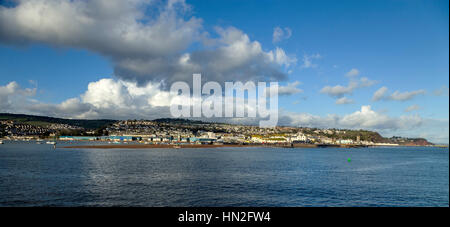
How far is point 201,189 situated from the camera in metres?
33.9

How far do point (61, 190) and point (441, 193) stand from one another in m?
45.6

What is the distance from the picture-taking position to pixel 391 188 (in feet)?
127

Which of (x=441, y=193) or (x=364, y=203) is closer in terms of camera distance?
(x=364, y=203)

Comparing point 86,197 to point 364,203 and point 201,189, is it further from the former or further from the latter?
point 364,203
